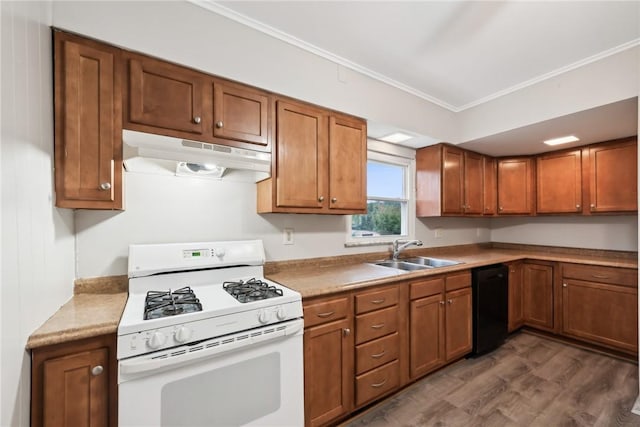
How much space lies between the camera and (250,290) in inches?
63.2

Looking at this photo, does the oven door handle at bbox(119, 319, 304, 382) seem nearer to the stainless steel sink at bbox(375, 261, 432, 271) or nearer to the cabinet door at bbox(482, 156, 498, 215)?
the stainless steel sink at bbox(375, 261, 432, 271)

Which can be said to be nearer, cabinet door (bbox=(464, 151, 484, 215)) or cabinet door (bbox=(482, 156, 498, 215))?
cabinet door (bbox=(464, 151, 484, 215))

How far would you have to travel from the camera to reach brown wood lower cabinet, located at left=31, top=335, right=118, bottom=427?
1.05 metres

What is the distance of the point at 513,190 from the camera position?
3609 millimetres

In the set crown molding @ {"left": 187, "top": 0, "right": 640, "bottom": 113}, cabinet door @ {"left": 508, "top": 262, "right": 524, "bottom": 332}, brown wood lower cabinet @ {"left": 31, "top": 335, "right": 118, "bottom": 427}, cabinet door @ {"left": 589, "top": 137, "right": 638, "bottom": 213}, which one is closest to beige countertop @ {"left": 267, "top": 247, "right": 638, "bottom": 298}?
cabinet door @ {"left": 508, "top": 262, "right": 524, "bottom": 332}

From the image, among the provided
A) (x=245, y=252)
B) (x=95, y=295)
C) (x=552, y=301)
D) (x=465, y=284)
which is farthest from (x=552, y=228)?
(x=95, y=295)

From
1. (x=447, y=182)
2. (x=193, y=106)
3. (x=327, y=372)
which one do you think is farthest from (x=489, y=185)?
(x=193, y=106)

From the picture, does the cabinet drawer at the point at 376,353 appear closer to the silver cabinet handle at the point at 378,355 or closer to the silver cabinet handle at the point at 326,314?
the silver cabinet handle at the point at 378,355

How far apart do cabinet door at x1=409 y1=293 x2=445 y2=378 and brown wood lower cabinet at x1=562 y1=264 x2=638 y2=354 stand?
65.6 inches

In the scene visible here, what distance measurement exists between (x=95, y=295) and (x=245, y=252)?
0.84 meters

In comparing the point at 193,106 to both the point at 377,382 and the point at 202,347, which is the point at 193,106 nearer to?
the point at 202,347

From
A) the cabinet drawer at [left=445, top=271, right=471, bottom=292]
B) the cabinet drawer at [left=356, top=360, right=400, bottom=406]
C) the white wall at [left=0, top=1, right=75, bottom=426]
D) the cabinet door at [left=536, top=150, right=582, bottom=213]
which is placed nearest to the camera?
the white wall at [left=0, top=1, right=75, bottom=426]

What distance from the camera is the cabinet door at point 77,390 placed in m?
1.05

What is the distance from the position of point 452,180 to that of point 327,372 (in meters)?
2.43
